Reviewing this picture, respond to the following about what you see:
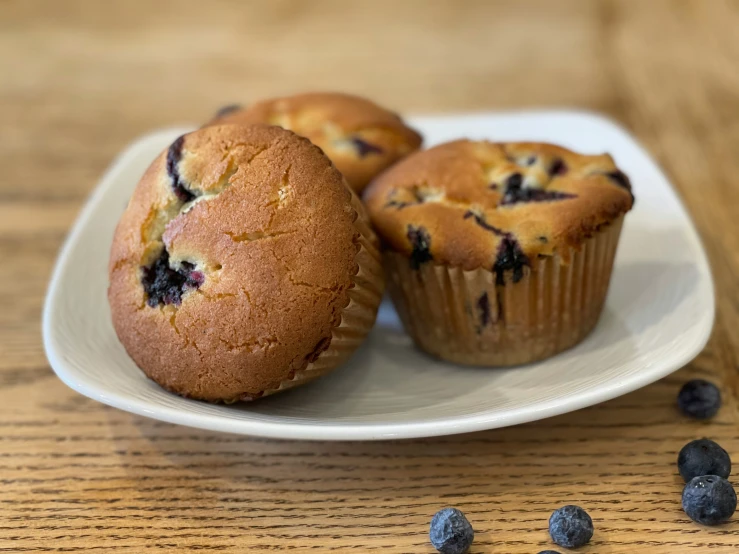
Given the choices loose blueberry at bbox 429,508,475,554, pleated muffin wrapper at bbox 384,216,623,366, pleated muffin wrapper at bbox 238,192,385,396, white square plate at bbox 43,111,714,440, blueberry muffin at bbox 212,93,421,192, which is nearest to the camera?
loose blueberry at bbox 429,508,475,554

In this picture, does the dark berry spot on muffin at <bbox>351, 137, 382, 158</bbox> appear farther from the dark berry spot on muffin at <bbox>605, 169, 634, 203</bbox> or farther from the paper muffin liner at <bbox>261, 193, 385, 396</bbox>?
the dark berry spot on muffin at <bbox>605, 169, 634, 203</bbox>

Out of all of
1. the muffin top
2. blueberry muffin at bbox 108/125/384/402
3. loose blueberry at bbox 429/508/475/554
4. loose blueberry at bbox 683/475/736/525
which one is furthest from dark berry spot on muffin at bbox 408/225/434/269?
loose blueberry at bbox 683/475/736/525

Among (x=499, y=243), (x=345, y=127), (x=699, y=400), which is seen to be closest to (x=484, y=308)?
(x=499, y=243)

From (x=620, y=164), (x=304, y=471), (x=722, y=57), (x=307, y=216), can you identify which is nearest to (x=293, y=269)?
(x=307, y=216)

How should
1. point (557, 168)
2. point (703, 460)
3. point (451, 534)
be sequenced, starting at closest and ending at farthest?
1. point (451, 534)
2. point (703, 460)
3. point (557, 168)

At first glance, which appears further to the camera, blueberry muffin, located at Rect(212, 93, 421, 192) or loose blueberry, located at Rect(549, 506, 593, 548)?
blueberry muffin, located at Rect(212, 93, 421, 192)

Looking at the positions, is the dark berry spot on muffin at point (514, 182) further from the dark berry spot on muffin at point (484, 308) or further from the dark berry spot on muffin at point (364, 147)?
the dark berry spot on muffin at point (364, 147)

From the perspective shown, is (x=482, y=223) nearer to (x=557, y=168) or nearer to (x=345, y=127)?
(x=557, y=168)
